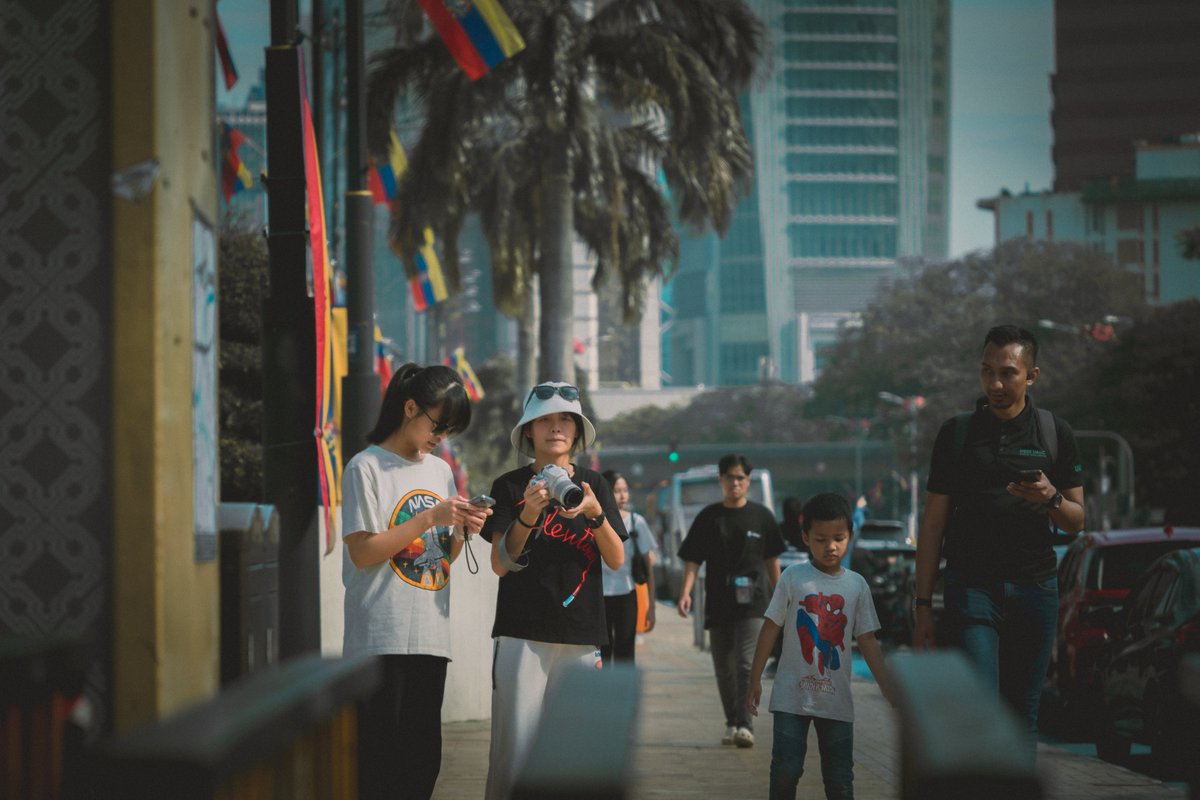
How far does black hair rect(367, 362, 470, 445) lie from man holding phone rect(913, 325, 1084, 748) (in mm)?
1802

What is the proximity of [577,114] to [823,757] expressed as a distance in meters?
18.5

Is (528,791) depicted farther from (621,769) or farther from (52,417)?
(52,417)

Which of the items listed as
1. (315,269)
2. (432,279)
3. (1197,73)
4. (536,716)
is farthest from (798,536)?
(1197,73)

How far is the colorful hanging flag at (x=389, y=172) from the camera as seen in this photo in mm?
25562

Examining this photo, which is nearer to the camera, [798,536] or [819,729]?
[819,729]

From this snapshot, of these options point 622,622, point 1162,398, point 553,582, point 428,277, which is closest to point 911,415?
point 1162,398

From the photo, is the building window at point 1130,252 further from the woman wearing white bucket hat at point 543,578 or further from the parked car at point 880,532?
the woman wearing white bucket hat at point 543,578

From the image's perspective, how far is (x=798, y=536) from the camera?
639 inches

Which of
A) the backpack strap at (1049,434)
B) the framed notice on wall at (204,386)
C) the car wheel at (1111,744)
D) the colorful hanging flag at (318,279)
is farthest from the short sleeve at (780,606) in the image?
the car wheel at (1111,744)

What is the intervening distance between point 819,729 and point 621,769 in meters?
4.89

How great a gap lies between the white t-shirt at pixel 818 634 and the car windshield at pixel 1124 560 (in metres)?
6.75

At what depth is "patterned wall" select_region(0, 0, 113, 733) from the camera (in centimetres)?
376

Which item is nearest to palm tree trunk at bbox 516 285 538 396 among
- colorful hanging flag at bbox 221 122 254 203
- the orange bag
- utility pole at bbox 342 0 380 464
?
colorful hanging flag at bbox 221 122 254 203

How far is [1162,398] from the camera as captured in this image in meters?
52.9
